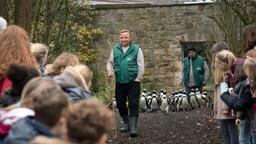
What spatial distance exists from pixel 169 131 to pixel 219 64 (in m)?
3.83

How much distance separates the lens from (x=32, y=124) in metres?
4.05

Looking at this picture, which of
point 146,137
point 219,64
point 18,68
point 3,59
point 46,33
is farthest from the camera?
point 46,33

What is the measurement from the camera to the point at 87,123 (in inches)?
145

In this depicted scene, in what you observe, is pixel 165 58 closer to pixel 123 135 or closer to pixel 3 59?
pixel 123 135

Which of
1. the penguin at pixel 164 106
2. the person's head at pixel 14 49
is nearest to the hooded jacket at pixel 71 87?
the person's head at pixel 14 49

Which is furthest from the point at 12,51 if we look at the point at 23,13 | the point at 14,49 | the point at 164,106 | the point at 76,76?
the point at 164,106

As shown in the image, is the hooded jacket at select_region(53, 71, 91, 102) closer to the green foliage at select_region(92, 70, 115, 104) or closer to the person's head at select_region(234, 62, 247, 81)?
the person's head at select_region(234, 62, 247, 81)

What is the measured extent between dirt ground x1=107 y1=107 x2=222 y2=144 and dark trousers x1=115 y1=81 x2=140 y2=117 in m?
0.43

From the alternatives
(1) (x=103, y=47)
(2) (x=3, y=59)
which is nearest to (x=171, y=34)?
(1) (x=103, y=47)

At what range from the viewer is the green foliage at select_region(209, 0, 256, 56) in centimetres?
1227

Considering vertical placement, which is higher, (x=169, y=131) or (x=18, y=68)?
(x=18, y=68)

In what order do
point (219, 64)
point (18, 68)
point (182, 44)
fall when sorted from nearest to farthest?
point (18, 68)
point (219, 64)
point (182, 44)

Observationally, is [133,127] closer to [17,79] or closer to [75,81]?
[75,81]

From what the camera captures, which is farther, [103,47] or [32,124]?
[103,47]
